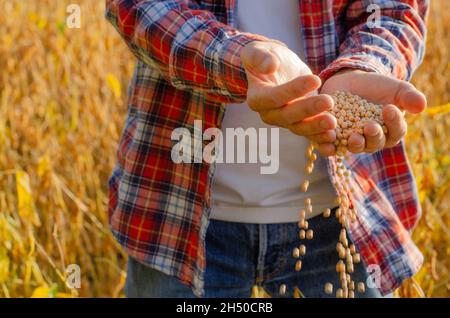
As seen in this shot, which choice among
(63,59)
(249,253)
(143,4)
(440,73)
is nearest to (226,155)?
(249,253)

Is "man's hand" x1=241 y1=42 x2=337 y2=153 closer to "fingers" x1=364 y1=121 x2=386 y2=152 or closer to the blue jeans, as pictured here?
"fingers" x1=364 y1=121 x2=386 y2=152

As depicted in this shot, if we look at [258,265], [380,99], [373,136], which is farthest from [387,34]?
[258,265]

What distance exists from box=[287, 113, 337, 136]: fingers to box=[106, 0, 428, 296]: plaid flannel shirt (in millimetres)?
194

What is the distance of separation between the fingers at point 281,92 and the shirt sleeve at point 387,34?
8.6 inches

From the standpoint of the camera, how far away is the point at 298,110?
1.05m

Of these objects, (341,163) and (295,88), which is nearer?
(295,88)

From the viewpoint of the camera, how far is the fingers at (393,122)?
1.11m

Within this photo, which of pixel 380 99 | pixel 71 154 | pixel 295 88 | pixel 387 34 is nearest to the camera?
pixel 295 88

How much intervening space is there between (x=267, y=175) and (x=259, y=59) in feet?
1.22

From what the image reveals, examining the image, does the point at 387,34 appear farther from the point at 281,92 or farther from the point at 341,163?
the point at 281,92

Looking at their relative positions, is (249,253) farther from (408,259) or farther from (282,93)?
(282,93)

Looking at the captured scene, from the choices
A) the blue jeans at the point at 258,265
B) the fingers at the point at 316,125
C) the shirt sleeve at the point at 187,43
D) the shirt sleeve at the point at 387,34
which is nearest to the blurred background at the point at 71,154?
the blue jeans at the point at 258,265

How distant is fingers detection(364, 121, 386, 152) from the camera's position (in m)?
1.09

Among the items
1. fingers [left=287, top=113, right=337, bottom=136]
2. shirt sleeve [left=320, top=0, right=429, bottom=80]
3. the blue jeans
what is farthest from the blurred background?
fingers [left=287, top=113, right=337, bottom=136]
